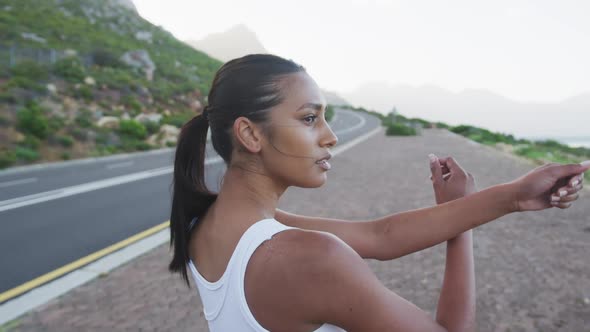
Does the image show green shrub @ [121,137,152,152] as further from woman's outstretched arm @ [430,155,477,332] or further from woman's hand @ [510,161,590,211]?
woman's hand @ [510,161,590,211]

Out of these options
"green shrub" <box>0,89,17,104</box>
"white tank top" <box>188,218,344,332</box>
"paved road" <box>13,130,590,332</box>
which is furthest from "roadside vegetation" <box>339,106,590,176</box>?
"green shrub" <box>0,89,17,104</box>

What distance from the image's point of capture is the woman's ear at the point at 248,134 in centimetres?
124

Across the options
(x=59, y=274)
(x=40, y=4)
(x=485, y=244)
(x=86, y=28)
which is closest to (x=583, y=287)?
(x=485, y=244)

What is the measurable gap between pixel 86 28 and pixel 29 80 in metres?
22.5

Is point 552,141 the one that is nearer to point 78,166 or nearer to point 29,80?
point 78,166

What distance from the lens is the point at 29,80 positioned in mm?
20859

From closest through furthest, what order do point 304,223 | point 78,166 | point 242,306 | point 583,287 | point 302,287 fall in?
1. point 302,287
2. point 242,306
3. point 304,223
4. point 583,287
5. point 78,166

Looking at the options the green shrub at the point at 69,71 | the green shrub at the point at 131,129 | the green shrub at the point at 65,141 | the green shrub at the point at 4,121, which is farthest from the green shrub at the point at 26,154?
the green shrub at the point at 69,71

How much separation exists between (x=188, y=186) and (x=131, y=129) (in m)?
19.9

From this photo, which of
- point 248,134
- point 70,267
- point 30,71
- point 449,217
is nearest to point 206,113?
point 248,134

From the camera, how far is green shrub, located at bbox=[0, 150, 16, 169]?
13.0 meters

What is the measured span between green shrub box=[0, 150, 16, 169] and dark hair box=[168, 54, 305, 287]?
46.6 feet

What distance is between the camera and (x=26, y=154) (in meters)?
14.0

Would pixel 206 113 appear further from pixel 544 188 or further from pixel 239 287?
pixel 544 188
